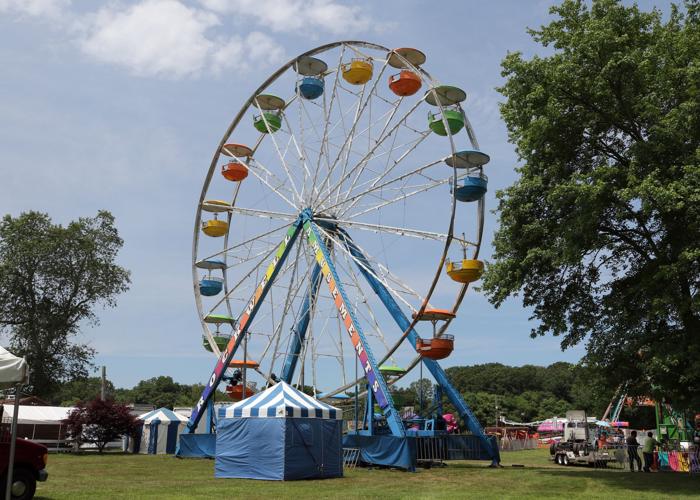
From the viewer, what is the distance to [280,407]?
17641mm

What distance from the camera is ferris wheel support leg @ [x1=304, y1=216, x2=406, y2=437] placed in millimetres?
21516

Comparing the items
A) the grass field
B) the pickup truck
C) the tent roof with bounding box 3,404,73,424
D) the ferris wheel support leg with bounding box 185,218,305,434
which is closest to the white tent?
the grass field

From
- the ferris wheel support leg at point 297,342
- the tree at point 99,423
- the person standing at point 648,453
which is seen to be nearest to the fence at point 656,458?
the person standing at point 648,453

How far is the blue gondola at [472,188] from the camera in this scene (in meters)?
22.6

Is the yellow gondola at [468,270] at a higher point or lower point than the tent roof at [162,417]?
higher

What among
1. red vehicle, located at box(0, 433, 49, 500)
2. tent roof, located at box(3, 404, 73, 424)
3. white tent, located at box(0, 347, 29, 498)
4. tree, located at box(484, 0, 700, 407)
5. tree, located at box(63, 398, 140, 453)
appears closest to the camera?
white tent, located at box(0, 347, 29, 498)

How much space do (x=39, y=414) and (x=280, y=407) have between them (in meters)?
24.8

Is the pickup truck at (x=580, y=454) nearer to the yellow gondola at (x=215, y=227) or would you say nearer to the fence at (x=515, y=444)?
the yellow gondola at (x=215, y=227)

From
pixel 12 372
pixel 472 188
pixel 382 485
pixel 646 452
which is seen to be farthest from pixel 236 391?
pixel 12 372

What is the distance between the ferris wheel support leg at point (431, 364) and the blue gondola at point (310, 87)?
18.3 ft

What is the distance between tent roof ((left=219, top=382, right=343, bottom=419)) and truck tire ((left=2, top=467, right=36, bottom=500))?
7.18m

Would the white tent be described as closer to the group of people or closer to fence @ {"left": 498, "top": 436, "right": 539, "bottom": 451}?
the group of people

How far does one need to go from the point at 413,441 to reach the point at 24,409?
81.3 feet

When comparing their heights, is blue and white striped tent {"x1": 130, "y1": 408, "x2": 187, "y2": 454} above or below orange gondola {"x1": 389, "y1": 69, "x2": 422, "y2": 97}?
below
